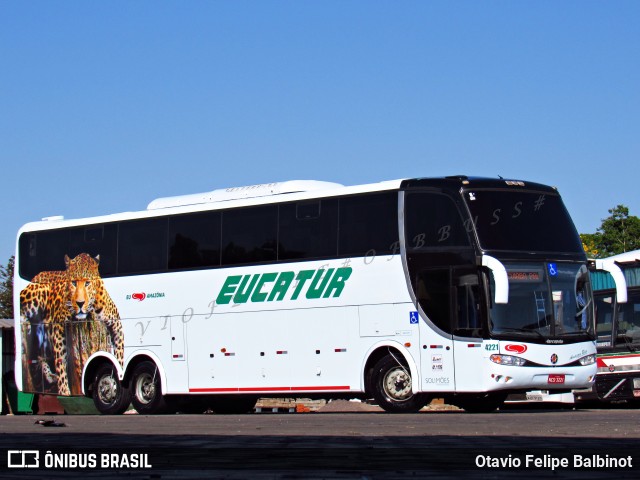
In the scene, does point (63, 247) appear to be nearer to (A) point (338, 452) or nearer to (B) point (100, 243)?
(B) point (100, 243)

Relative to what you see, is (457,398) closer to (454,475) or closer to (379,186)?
(379,186)

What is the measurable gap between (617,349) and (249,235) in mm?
8755

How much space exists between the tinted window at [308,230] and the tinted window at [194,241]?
1.74 meters

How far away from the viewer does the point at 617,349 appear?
27.2 m

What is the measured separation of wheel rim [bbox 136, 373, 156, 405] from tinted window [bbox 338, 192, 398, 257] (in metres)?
5.82

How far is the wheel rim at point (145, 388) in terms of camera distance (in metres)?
25.9

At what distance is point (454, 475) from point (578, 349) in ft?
45.4

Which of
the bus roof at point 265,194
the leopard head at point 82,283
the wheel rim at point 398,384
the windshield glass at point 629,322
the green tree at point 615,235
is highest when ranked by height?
the green tree at point 615,235

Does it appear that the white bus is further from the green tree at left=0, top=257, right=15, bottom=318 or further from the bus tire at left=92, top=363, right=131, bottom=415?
the green tree at left=0, top=257, right=15, bottom=318

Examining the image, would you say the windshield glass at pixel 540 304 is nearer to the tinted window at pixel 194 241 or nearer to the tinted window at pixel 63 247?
the tinted window at pixel 194 241

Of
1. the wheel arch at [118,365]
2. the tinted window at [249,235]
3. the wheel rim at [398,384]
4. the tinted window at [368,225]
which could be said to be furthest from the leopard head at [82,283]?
the wheel rim at [398,384]

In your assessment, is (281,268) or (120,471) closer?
(120,471)

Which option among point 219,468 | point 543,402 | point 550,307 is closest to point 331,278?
point 550,307

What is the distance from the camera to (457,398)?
2320 centimetres
